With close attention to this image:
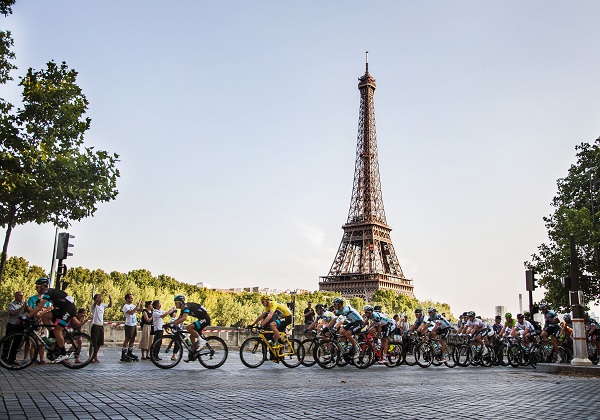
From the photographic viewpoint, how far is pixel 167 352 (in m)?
13.7

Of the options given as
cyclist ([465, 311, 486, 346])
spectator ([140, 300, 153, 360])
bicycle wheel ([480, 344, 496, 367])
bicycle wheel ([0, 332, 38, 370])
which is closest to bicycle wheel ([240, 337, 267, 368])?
spectator ([140, 300, 153, 360])

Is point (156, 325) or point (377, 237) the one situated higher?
point (377, 237)

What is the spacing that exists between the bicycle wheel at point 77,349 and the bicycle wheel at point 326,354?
5.79 m

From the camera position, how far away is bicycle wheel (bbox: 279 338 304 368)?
49.5ft

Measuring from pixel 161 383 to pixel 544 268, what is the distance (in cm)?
3042

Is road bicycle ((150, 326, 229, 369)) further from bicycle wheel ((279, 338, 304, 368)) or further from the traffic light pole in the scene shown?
the traffic light pole

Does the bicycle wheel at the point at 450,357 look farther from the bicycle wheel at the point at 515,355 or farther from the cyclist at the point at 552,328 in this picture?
the cyclist at the point at 552,328

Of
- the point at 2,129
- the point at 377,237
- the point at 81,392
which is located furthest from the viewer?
the point at 377,237

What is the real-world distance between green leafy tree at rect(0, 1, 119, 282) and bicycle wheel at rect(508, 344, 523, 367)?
13682 mm

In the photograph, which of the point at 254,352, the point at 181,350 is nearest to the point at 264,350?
the point at 254,352

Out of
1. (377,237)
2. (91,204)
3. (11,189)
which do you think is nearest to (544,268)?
(91,204)

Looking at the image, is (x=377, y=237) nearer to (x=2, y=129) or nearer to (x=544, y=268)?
(x=544, y=268)

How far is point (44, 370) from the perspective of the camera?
12039mm

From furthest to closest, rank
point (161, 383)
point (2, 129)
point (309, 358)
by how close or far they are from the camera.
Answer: point (2, 129) → point (309, 358) → point (161, 383)
